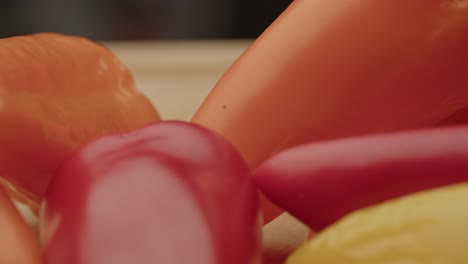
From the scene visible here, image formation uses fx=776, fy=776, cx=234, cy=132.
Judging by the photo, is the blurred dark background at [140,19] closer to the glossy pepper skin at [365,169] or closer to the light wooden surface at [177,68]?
the light wooden surface at [177,68]

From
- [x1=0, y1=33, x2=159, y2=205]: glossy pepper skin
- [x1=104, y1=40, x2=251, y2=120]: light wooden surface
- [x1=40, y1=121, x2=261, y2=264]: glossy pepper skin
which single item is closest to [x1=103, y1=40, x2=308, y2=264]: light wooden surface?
[x1=104, y1=40, x2=251, y2=120]: light wooden surface

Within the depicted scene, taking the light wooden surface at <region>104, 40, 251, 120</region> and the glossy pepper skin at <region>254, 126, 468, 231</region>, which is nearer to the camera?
the glossy pepper skin at <region>254, 126, 468, 231</region>

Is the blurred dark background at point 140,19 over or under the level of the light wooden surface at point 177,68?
under

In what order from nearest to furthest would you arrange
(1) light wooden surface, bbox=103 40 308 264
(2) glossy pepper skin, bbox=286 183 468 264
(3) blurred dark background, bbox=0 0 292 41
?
(2) glossy pepper skin, bbox=286 183 468 264, (1) light wooden surface, bbox=103 40 308 264, (3) blurred dark background, bbox=0 0 292 41

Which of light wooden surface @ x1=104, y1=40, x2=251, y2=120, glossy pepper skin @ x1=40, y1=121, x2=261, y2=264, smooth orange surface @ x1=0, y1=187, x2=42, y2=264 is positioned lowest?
light wooden surface @ x1=104, y1=40, x2=251, y2=120

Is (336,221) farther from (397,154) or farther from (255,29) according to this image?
(255,29)

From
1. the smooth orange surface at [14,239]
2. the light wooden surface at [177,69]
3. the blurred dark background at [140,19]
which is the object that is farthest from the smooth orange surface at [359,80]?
the blurred dark background at [140,19]

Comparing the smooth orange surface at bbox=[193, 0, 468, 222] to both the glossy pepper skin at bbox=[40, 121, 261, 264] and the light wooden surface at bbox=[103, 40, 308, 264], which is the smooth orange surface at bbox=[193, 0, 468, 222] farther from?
the light wooden surface at bbox=[103, 40, 308, 264]
